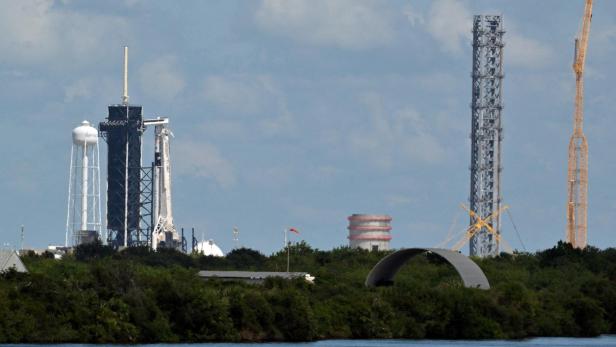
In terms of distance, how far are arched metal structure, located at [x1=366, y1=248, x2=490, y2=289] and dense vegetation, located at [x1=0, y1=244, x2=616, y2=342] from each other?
1.61m

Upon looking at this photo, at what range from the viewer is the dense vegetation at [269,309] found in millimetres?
115562

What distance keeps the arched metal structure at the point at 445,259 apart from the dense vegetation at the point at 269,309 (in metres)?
1.61

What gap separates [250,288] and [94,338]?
71.6ft

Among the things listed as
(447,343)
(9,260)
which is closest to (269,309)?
(447,343)

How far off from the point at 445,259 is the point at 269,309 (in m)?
36.0

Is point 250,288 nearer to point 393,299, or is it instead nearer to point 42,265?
point 393,299

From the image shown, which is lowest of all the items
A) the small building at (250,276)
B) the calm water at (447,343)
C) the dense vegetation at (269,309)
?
the calm water at (447,343)

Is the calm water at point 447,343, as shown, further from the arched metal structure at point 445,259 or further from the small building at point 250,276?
the small building at point 250,276

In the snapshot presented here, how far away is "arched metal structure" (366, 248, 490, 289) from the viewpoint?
15325 centimetres

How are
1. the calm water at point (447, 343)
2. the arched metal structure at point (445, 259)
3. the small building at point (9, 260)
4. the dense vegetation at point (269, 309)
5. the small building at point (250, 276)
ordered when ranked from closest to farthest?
the dense vegetation at point (269, 309) → the calm water at point (447, 343) → the small building at point (9, 260) → the small building at point (250, 276) → the arched metal structure at point (445, 259)

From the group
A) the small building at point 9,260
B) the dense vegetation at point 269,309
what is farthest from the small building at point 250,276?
the small building at point 9,260

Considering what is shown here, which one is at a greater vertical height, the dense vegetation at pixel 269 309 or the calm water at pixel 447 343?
the dense vegetation at pixel 269 309

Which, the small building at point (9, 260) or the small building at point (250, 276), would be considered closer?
the small building at point (9, 260)

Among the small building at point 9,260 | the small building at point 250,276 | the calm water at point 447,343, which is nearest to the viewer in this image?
the calm water at point 447,343
